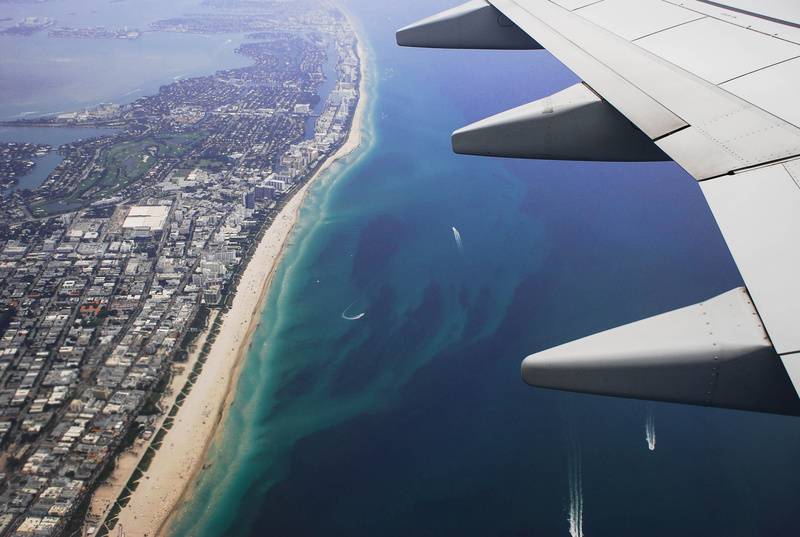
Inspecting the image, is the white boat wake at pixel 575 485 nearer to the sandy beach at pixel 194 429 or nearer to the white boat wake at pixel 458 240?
the sandy beach at pixel 194 429

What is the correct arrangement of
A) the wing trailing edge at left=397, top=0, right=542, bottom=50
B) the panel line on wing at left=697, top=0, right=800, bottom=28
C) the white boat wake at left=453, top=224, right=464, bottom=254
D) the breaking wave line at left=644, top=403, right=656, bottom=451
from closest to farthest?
1. the panel line on wing at left=697, top=0, right=800, bottom=28
2. the wing trailing edge at left=397, top=0, right=542, bottom=50
3. the breaking wave line at left=644, top=403, right=656, bottom=451
4. the white boat wake at left=453, top=224, right=464, bottom=254

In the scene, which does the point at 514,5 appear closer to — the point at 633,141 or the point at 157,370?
the point at 633,141

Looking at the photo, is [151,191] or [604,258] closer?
[604,258]

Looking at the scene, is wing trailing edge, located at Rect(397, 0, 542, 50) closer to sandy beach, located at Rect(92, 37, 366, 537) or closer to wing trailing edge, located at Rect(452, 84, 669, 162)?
wing trailing edge, located at Rect(452, 84, 669, 162)

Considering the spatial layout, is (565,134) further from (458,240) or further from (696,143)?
(458,240)

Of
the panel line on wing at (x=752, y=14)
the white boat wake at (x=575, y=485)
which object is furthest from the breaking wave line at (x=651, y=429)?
the panel line on wing at (x=752, y=14)

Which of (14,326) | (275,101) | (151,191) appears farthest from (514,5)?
(275,101)

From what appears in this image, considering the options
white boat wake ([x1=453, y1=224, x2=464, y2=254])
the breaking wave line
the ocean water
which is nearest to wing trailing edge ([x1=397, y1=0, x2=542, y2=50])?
the ocean water
